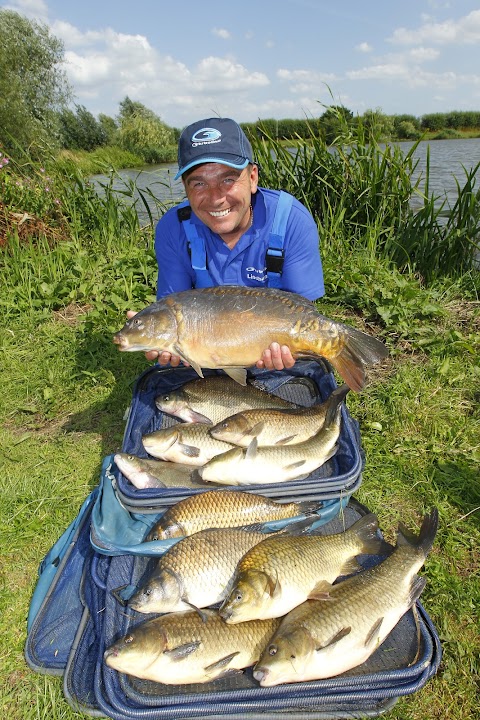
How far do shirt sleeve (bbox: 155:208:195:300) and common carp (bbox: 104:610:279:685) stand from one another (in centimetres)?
166

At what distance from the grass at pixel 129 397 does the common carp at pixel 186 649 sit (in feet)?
1.42

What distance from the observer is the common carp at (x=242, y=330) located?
6.95ft

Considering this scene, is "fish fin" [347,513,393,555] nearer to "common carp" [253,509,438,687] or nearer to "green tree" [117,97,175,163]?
"common carp" [253,509,438,687]

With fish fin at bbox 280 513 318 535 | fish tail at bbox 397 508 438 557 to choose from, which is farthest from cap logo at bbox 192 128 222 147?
fish tail at bbox 397 508 438 557

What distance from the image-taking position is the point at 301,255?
2.53m

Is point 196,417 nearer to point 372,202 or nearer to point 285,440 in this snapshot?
point 285,440

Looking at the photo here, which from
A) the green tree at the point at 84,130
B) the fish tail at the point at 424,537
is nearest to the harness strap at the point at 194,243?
the fish tail at the point at 424,537

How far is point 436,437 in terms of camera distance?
2.67 m

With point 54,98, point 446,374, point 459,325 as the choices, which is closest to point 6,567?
point 446,374

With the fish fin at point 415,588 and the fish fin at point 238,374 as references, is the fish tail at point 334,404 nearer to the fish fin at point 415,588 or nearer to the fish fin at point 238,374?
the fish fin at point 238,374

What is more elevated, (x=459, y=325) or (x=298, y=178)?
(x=298, y=178)

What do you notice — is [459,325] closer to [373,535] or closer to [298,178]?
[298,178]

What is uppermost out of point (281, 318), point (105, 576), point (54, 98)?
point (54, 98)

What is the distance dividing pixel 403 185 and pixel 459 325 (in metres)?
1.44
